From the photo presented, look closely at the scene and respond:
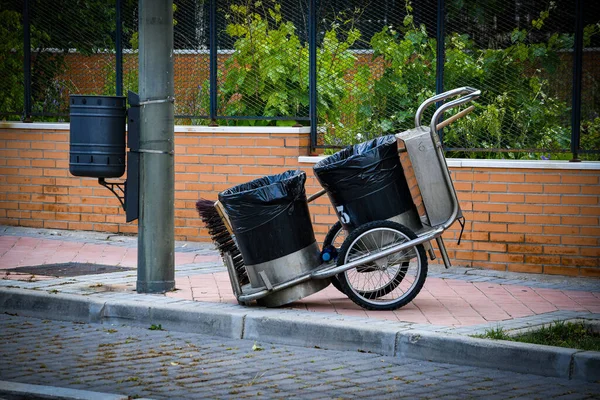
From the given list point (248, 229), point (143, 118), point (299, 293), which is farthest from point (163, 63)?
point (299, 293)

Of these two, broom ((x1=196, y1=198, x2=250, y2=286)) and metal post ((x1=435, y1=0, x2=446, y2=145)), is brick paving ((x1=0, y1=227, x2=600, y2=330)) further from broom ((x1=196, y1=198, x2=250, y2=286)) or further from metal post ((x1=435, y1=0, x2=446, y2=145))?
metal post ((x1=435, y1=0, x2=446, y2=145))

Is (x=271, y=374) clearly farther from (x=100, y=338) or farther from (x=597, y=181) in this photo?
(x=597, y=181)

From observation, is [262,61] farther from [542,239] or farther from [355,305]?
[355,305]

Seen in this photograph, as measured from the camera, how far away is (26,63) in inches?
482

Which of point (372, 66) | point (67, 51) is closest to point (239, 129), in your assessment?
point (372, 66)

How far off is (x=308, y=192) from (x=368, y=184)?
316 centimetres

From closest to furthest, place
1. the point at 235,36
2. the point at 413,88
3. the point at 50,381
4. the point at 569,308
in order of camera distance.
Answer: the point at 50,381
the point at 569,308
the point at 413,88
the point at 235,36

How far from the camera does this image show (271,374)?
602 cm

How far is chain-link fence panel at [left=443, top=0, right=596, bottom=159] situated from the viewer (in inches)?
374

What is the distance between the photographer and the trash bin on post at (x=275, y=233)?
7.24m

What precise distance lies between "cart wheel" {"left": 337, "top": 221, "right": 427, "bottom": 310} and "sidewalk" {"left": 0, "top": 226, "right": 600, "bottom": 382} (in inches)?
4.6

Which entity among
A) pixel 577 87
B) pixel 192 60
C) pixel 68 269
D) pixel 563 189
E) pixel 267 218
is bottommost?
pixel 68 269

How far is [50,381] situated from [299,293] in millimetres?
2171

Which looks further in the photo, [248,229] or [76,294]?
[76,294]
